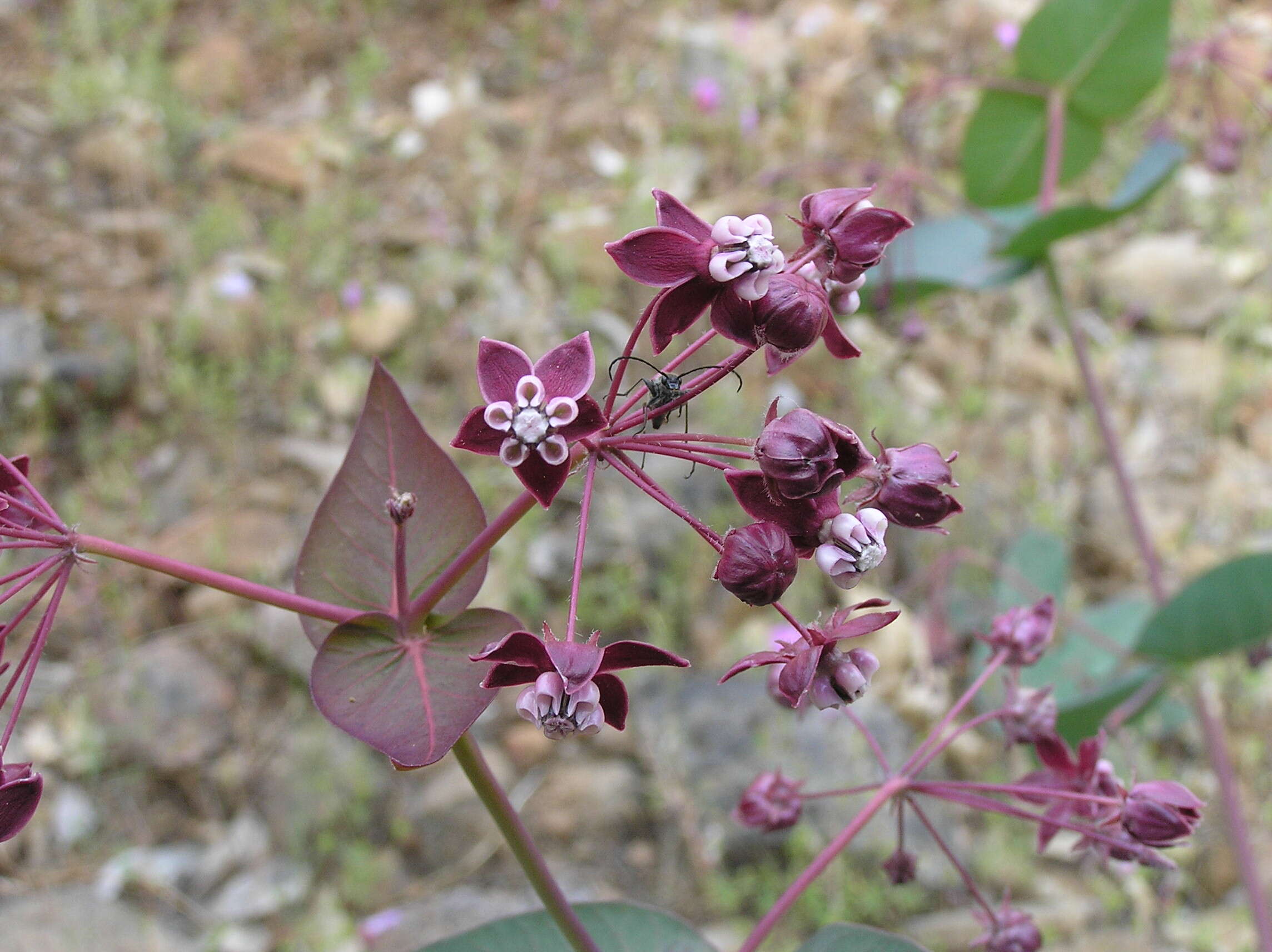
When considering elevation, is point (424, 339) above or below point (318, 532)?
below

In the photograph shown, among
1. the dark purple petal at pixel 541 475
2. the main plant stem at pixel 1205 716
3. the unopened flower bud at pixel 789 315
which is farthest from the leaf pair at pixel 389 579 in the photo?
the main plant stem at pixel 1205 716

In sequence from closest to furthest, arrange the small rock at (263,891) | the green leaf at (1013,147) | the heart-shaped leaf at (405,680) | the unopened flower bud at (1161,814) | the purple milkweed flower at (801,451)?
1. the purple milkweed flower at (801,451)
2. the heart-shaped leaf at (405,680)
3. the unopened flower bud at (1161,814)
4. the green leaf at (1013,147)
5. the small rock at (263,891)

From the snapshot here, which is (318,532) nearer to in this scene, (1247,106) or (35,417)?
(35,417)

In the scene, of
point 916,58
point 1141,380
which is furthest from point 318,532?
point 916,58

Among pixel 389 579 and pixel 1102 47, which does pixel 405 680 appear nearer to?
pixel 389 579

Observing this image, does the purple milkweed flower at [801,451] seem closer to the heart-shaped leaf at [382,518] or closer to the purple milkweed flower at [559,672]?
the purple milkweed flower at [559,672]
